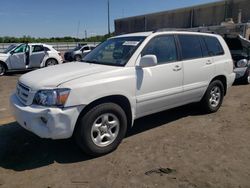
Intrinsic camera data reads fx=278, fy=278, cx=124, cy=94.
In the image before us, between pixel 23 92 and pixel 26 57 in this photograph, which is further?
pixel 26 57

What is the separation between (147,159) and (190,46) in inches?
98.0

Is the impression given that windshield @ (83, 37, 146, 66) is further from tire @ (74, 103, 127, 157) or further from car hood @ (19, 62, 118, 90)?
tire @ (74, 103, 127, 157)

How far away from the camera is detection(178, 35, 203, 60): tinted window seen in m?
5.13

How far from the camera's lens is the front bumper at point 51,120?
11.5 feet

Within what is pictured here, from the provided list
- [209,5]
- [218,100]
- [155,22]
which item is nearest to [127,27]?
[155,22]

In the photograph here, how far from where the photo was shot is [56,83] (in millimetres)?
3670

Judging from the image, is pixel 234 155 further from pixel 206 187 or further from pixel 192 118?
pixel 192 118

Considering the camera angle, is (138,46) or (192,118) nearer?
(138,46)

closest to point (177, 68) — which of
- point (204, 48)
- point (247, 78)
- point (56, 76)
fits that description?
point (204, 48)

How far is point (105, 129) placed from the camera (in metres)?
4.02

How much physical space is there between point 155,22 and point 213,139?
47.7m

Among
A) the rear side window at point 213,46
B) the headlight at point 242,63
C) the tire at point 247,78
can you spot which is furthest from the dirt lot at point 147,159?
the tire at point 247,78

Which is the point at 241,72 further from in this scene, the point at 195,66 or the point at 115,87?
the point at 115,87

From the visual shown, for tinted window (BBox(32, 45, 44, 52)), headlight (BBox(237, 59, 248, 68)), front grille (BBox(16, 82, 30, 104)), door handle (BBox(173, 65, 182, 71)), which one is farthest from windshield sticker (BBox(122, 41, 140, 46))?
tinted window (BBox(32, 45, 44, 52))
